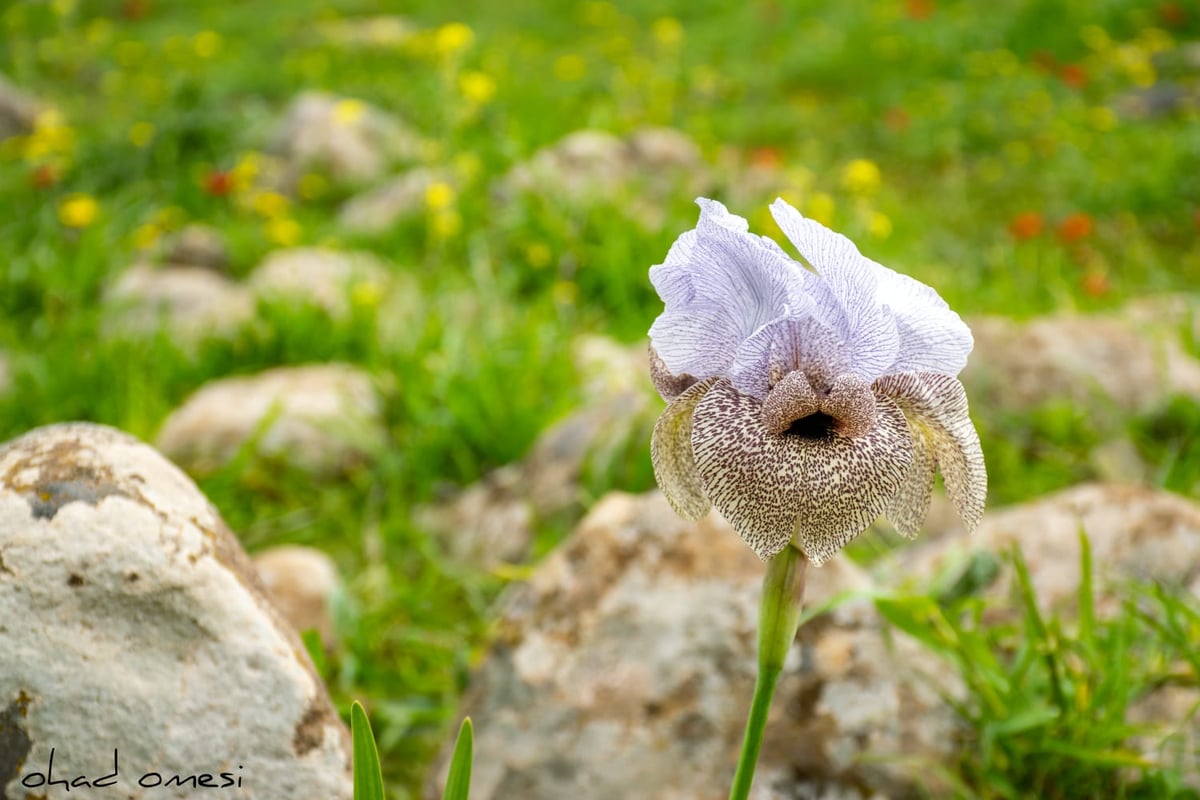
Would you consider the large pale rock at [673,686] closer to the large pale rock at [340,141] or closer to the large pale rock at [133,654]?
the large pale rock at [133,654]

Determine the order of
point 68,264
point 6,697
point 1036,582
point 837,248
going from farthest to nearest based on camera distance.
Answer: point 68,264
point 1036,582
point 6,697
point 837,248

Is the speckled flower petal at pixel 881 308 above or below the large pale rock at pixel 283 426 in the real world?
above

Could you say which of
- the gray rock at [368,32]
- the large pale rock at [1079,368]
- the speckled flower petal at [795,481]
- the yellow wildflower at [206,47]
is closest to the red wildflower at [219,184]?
the yellow wildflower at [206,47]

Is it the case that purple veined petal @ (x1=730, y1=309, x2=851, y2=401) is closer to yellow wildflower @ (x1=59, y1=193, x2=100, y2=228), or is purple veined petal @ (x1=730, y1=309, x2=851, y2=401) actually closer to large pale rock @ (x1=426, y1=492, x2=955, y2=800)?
large pale rock @ (x1=426, y1=492, x2=955, y2=800)

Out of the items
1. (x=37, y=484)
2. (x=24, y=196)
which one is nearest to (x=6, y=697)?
(x=37, y=484)

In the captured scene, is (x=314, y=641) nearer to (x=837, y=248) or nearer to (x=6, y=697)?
(x=6, y=697)

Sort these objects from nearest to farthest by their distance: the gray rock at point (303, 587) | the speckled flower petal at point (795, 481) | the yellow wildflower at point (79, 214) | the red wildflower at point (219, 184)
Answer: the speckled flower petal at point (795, 481) → the gray rock at point (303, 587) → the yellow wildflower at point (79, 214) → the red wildflower at point (219, 184)

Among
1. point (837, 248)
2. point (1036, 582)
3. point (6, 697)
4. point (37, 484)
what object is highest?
point (837, 248)

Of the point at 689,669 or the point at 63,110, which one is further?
the point at 63,110
